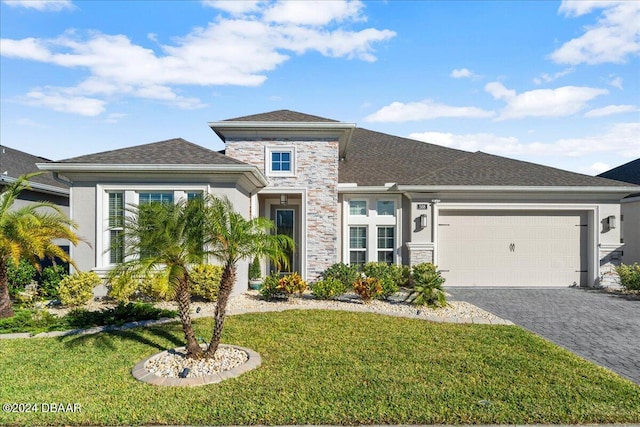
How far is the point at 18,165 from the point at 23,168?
20cm

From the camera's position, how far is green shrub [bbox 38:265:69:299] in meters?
9.41

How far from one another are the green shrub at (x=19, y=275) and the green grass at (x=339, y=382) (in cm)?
435

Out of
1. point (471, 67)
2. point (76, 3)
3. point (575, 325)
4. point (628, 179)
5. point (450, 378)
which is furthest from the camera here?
point (628, 179)

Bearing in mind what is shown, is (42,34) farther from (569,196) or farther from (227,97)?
(569,196)

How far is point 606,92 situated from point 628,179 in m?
5.28

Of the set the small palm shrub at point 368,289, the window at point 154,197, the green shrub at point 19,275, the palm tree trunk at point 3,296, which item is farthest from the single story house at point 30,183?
the small palm shrub at point 368,289

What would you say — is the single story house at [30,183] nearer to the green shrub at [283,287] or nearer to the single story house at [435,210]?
the single story house at [435,210]

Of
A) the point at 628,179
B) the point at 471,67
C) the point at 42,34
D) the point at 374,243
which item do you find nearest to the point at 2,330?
the point at 42,34

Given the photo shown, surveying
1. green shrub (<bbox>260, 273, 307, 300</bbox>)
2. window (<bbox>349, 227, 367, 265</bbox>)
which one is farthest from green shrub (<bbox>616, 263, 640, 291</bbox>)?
green shrub (<bbox>260, 273, 307, 300</bbox>)

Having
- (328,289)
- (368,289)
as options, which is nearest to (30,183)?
(328,289)

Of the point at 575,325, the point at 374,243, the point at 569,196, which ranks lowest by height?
the point at 575,325

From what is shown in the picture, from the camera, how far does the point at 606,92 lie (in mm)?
12031

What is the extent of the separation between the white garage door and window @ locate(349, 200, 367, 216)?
260 cm

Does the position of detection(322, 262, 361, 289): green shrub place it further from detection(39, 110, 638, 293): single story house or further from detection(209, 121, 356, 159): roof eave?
detection(209, 121, 356, 159): roof eave
